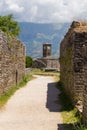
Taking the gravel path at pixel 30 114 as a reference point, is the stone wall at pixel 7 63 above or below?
above

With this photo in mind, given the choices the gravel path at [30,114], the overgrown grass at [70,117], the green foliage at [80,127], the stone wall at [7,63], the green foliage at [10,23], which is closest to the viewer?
the green foliage at [80,127]

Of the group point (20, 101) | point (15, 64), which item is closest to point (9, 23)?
point (15, 64)

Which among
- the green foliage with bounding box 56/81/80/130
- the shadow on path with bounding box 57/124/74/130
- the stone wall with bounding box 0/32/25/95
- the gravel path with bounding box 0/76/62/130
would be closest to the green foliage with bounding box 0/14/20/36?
the stone wall with bounding box 0/32/25/95

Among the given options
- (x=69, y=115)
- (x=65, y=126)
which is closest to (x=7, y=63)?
(x=69, y=115)

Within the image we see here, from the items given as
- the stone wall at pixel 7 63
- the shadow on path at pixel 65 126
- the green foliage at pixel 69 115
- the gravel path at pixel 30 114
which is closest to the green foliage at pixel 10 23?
the stone wall at pixel 7 63

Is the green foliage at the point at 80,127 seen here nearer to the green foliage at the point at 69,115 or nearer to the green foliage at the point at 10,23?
the green foliage at the point at 69,115

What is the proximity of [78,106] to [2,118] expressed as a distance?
3.14 metres

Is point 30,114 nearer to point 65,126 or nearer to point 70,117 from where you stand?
point 70,117

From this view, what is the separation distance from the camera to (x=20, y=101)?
814 inches

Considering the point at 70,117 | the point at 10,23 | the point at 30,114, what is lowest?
the point at 30,114

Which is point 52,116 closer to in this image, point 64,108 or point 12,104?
point 64,108

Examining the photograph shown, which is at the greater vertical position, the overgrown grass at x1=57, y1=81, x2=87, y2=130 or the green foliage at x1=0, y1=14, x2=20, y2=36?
the green foliage at x1=0, y1=14, x2=20, y2=36

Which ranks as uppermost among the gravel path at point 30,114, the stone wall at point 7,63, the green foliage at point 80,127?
the stone wall at point 7,63

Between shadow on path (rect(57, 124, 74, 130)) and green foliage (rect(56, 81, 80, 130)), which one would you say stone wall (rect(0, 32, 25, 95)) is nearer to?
green foliage (rect(56, 81, 80, 130))
